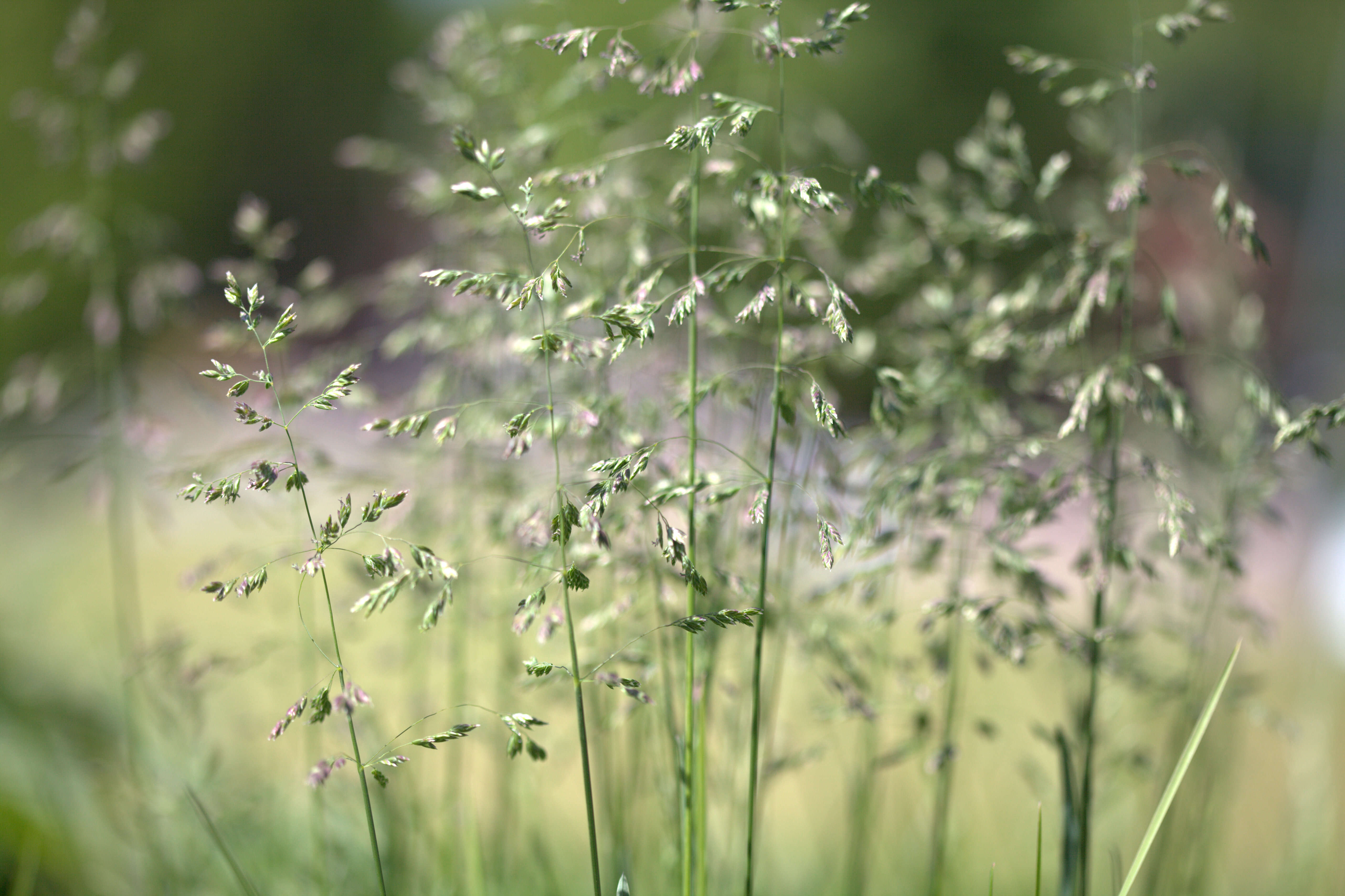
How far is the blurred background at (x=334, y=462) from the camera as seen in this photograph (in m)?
1.45

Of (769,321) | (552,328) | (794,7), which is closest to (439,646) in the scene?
(769,321)

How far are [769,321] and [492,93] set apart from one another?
0.50 meters

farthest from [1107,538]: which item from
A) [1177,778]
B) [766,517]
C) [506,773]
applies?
[506,773]

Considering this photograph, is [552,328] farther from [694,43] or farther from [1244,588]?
[1244,588]

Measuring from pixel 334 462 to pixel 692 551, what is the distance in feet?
1.98

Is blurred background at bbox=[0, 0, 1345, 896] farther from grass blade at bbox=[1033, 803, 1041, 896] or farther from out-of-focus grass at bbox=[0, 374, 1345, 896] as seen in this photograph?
grass blade at bbox=[1033, 803, 1041, 896]

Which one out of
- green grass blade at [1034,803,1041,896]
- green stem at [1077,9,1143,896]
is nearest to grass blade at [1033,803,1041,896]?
green grass blade at [1034,803,1041,896]

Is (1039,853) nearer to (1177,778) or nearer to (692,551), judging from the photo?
(1177,778)

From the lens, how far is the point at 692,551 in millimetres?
863

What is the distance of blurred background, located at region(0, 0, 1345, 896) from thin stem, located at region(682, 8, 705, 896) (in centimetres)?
37

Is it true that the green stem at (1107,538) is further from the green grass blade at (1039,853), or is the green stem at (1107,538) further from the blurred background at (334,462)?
the blurred background at (334,462)

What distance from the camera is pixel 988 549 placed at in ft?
Answer: 4.56

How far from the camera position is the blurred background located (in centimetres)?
145

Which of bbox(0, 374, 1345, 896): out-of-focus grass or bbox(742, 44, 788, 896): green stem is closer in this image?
bbox(742, 44, 788, 896): green stem
